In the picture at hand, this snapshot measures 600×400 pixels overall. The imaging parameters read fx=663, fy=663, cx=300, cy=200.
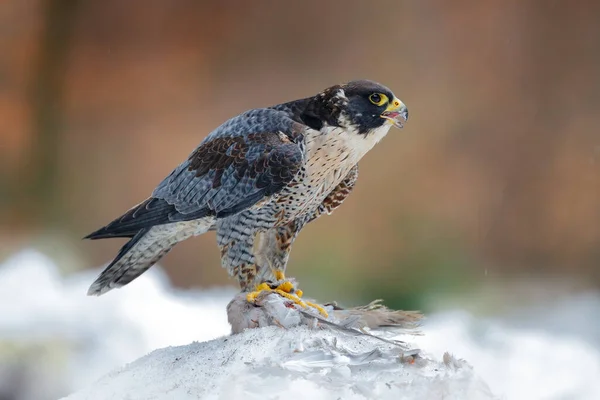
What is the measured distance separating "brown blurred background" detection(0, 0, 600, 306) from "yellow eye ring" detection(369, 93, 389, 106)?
126cm

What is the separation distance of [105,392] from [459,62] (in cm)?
220

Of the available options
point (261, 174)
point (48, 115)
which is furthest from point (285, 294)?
point (48, 115)

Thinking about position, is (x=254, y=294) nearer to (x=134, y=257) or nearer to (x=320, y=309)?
(x=320, y=309)

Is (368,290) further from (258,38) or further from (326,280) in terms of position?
(258,38)

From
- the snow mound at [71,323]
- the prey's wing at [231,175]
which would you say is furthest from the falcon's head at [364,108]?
the snow mound at [71,323]

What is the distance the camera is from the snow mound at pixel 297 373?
156 centimetres

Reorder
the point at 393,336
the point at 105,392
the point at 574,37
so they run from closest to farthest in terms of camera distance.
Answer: the point at 105,392 < the point at 393,336 < the point at 574,37

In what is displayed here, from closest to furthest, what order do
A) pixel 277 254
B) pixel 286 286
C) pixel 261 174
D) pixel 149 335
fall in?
1. pixel 261 174
2. pixel 286 286
3. pixel 277 254
4. pixel 149 335

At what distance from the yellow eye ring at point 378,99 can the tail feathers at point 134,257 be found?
2.49 feet

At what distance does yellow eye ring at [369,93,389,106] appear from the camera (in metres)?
1.91

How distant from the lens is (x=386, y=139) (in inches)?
126

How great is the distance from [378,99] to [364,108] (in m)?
0.05

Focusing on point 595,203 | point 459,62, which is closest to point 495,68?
point 459,62

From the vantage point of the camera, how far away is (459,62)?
3168mm
